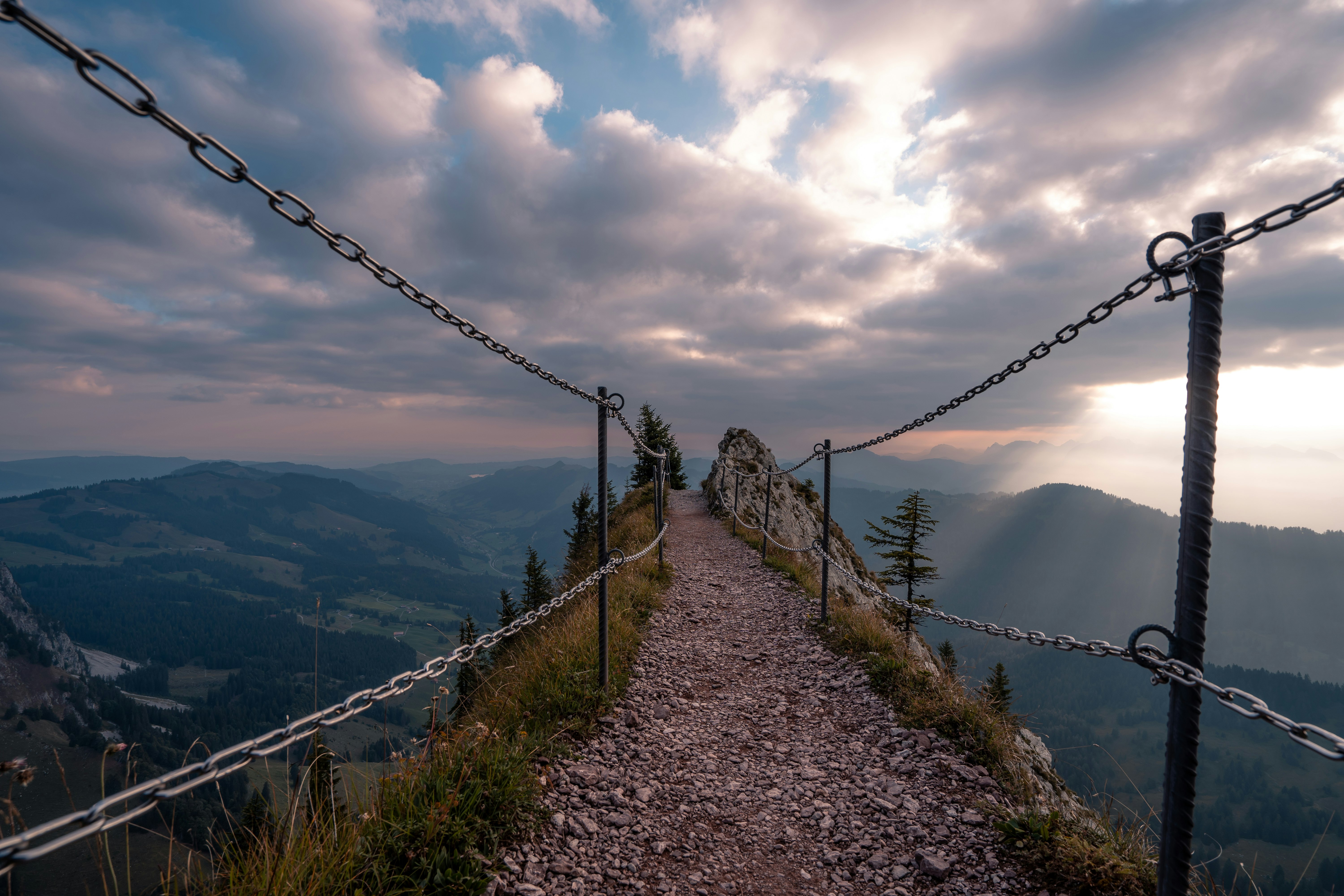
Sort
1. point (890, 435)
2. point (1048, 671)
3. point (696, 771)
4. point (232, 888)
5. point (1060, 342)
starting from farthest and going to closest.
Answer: point (1048, 671), point (890, 435), point (696, 771), point (1060, 342), point (232, 888)

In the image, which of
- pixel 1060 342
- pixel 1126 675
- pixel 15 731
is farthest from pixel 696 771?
pixel 1126 675

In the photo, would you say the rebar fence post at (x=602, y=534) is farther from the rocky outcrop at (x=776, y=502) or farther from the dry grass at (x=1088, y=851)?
the rocky outcrop at (x=776, y=502)

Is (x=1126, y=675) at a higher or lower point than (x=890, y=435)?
lower

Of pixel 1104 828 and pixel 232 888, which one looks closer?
pixel 232 888

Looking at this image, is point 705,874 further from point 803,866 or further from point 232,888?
point 232,888

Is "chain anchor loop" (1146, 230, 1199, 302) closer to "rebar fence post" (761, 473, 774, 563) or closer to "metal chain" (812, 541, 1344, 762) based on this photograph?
"metal chain" (812, 541, 1344, 762)

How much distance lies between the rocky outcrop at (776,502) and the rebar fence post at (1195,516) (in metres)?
11.7

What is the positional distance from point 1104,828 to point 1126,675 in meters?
263

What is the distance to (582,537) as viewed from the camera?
2584 cm

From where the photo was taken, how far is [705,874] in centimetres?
411

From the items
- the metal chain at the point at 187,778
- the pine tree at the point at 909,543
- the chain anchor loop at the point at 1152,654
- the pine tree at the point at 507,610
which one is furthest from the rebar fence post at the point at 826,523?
the pine tree at the point at 909,543

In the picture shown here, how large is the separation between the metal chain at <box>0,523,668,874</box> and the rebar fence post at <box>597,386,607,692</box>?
7.97 ft

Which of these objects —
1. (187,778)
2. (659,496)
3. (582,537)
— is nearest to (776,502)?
(582,537)

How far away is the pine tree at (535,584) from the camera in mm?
27188
